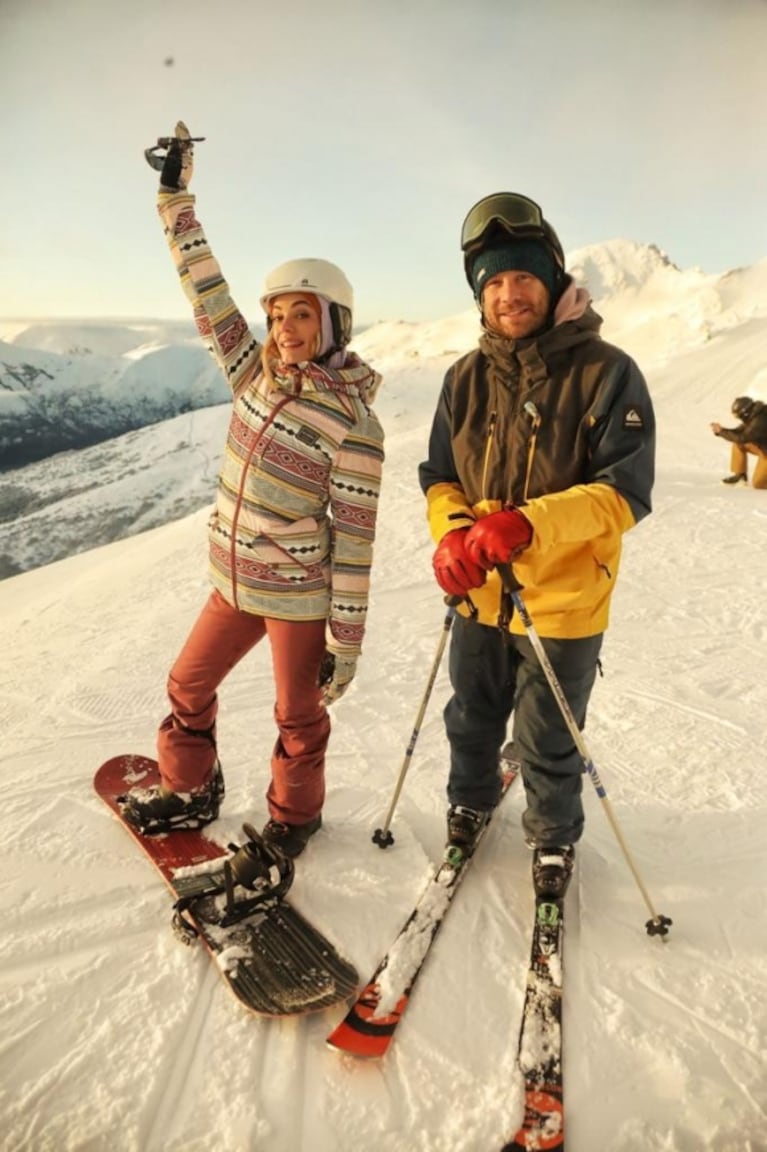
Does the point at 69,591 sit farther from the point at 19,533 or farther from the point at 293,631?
the point at 19,533

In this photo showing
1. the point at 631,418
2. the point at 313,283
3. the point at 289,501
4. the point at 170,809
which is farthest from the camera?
the point at 170,809

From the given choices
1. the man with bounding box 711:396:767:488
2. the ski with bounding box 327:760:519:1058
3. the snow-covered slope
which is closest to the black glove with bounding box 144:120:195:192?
the ski with bounding box 327:760:519:1058

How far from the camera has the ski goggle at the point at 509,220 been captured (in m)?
2.30

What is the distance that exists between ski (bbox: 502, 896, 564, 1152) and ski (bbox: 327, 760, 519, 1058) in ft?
1.20

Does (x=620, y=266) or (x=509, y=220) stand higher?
(x=620, y=266)

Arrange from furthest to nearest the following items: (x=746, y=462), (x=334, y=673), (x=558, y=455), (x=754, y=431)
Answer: (x=746, y=462) < (x=754, y=431) < (x=334, y=673) < (x=558, y=455)

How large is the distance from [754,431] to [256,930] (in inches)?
362

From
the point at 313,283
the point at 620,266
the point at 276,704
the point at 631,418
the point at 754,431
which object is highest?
the point at 620,266

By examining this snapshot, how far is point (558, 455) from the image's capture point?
92.1 inches

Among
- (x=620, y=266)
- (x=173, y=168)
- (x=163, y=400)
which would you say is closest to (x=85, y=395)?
(x=163, y=400)

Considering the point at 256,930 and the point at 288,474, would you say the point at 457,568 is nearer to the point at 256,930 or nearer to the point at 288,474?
the point at 288,474

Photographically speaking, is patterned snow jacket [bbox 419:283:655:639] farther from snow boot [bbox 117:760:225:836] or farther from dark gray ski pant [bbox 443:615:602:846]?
snow boot [bbox 117:760:225:836]

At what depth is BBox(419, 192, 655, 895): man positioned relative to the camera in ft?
7.34

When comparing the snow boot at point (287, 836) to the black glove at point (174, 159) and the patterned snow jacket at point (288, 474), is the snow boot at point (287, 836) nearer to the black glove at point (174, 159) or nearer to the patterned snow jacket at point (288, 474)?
the patterned snow jacket at point (288, 474)
